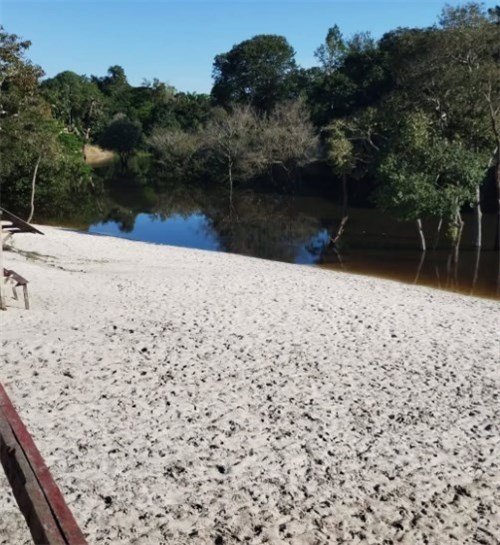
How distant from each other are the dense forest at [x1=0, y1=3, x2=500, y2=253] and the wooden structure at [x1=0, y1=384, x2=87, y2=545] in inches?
930

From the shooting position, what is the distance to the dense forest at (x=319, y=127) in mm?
24828

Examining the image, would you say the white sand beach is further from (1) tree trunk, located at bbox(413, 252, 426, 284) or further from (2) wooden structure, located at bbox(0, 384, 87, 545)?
(1) tree trunk, located at bbox(413, 252, 426, 284)

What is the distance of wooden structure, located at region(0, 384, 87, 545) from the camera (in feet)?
6.64

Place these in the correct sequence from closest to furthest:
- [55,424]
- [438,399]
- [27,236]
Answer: [55,424] → [438,399] → [27,236]

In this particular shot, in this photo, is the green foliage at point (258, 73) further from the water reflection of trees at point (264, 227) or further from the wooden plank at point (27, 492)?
the wooden plank at point (27, 492)

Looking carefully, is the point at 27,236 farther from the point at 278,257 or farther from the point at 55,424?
the point at 55,424

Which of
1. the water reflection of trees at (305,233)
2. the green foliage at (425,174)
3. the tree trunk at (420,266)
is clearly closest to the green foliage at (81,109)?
the water reflection of trees at (305,233)

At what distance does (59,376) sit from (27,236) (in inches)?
655

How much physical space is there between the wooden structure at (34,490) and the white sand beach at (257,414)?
331 centimetres

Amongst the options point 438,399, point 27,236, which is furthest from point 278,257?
point 438,399

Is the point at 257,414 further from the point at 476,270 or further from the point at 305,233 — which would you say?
the point at 305,233

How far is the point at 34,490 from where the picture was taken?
223 centimetres

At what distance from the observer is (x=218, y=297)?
49.2 ft

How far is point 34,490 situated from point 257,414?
6212 mm
